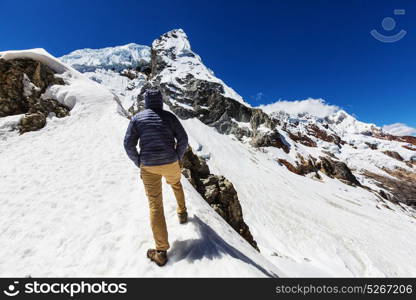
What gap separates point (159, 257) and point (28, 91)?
59.9 feet

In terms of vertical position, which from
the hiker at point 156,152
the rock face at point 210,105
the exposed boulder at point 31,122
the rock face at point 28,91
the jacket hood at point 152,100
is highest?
the rock face at point 210,105

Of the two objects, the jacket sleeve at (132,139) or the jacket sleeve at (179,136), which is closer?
the jacket sleeve at (132,139)

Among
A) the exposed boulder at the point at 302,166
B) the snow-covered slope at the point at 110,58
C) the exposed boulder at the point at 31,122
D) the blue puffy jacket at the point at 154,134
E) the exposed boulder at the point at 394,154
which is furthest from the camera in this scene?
the exposed boulder at the point at 394,154

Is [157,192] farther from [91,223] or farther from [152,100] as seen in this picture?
[91,223]

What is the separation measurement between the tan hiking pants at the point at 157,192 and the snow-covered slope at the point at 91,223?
0.51m

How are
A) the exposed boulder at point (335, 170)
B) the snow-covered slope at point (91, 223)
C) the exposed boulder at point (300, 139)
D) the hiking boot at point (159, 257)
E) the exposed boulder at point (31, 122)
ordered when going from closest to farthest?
the hiking boot at point (159, 257) → the snow-covered slope at point (91, 223) → the exposed boulder at point (31, 122) → the exposed boulder at point (335, 170) → the exposed boulder at point (300, 139)

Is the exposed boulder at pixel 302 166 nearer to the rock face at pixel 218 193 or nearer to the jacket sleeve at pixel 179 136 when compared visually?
the rock face at pixel 218 193

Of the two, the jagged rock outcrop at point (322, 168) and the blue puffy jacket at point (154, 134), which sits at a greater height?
the jagged rock outcrop at point (322, 168)

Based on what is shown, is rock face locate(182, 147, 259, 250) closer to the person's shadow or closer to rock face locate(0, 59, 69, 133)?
the person's shadow

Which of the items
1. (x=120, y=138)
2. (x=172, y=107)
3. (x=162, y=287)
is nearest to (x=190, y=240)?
(x=162, y=287)

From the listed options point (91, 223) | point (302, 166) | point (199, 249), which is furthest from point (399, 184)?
point (91, 223)

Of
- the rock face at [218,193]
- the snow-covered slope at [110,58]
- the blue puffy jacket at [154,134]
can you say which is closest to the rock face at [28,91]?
the rock face at [218,193]

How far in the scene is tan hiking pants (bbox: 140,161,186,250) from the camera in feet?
14.5

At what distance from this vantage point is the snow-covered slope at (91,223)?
4.64 meters
